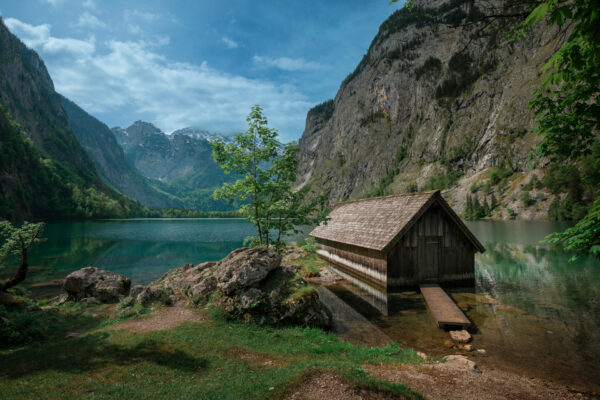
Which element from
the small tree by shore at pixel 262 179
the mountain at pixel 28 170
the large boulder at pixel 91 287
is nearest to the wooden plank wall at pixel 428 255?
the small tree by shore at pixel 262 179

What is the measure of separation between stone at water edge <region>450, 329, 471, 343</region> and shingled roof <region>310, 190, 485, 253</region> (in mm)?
7043

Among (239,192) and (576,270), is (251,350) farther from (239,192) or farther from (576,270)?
(576,270)

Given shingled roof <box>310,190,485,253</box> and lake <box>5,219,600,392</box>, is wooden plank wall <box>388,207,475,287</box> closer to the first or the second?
shingled roof <box>310,190,485,253</box>

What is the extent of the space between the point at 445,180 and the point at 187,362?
543ft

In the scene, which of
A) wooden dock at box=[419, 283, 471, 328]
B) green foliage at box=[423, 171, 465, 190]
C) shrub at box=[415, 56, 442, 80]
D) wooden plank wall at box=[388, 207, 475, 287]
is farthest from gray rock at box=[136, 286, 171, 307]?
shrub at box=[415, 56, 442, 80]

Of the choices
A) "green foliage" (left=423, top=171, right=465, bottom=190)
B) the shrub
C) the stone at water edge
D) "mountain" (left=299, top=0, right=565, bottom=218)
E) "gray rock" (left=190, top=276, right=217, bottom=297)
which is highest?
the shrub

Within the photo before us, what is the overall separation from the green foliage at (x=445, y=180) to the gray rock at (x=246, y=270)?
152 metres

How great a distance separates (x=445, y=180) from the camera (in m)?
150

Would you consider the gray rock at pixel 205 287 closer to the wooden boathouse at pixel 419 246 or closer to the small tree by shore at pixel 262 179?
the small tree by shore at pixel 262 179

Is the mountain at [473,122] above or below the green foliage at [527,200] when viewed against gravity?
above

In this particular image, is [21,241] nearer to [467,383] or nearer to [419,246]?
[467,383]

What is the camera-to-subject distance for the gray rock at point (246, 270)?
42.3 feet

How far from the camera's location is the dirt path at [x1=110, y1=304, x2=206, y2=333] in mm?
11352

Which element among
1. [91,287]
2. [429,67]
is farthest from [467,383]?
[429,67]
